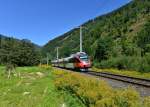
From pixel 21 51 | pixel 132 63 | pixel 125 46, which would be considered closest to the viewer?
pixel 132 63

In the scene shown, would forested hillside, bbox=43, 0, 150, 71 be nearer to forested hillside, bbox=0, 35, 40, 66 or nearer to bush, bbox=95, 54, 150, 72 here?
bush, bbox=95, 54, 150, 72

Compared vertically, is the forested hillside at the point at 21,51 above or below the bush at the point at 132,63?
above

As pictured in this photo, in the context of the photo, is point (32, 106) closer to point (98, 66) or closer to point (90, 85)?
point (90, 85)

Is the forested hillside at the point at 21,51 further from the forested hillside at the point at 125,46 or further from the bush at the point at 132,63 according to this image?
the bush at the point at 132,63

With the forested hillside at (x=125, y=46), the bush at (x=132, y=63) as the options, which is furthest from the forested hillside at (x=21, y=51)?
the bush at (x=132, y=63)

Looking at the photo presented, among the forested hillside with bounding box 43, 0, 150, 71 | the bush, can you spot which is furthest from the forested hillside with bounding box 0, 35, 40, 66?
the bush

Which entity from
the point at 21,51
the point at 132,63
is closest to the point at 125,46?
the point at 132,63

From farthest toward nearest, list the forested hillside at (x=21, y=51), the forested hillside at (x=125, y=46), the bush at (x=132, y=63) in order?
1. the forested hillside at (x=21, y=51)
2. the forested hillside at (x=125, y=46)
3. the bush at (x=132, y=63)

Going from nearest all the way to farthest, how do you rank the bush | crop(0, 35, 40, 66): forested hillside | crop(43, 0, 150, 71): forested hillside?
the bush < crop(43, 0, 150, 71): forested hillside < crop(0, 35, 40, 66): forested hillside

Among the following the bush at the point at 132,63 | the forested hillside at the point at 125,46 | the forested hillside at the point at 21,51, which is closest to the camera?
the bush at the point at 132,63

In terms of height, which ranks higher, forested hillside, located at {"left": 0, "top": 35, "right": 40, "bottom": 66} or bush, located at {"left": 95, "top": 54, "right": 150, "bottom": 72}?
forested hillside, located at {"left": 0, "top": 35, "right": 40, "bottom": 66}

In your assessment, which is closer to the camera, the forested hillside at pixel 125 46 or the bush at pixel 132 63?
the bush at pixel 132 63

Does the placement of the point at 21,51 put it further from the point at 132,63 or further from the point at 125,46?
the point at 132,63

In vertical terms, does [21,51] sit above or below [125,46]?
above
